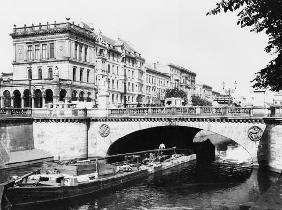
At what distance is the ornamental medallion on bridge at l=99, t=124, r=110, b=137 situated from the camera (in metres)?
47.2

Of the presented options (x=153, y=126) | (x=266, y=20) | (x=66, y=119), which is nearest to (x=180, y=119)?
(x=153, y=126)

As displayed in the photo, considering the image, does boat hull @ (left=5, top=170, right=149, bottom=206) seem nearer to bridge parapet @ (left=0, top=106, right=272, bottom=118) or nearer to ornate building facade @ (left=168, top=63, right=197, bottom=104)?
bridge parapet @ (left=0, top=106, right=272, bottom=118)

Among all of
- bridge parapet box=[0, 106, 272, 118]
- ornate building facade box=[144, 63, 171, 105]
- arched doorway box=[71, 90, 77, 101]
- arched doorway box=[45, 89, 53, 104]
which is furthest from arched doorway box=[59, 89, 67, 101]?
ornate building facade box=[144, 63, 171, 105]

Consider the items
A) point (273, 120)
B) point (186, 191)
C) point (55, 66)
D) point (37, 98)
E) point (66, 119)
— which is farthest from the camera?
point (37, 98)

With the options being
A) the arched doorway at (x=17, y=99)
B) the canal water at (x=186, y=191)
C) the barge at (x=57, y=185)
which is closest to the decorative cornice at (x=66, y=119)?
the canal water at (x=186, y=191)

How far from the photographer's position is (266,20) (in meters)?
14.3

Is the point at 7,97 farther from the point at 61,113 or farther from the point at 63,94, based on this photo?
the point at 61,113

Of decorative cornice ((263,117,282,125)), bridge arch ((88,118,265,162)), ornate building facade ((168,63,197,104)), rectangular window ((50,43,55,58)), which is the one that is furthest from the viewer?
ornate building facade ((168,63,197,104))

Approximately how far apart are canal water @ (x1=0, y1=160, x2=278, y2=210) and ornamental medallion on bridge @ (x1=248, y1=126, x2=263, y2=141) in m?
3.21

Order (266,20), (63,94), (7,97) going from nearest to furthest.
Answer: (266,20) → (63,94) → (7,97)

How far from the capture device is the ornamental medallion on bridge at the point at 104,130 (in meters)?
47.2

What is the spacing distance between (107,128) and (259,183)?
774 inches

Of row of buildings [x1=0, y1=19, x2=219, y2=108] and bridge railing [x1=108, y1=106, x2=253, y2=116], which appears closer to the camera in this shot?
bridge railing [x1=108, y1=106, x2=253, y2=116]

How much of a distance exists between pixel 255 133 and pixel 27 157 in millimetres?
26013
